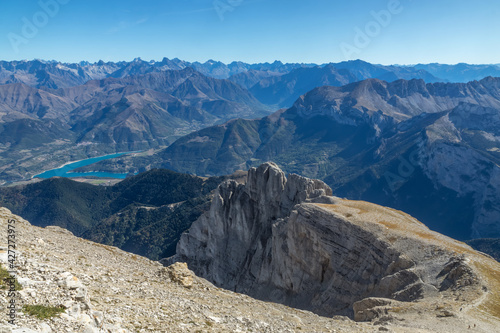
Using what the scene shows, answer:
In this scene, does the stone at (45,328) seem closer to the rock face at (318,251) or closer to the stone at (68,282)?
the stone at (68,282)

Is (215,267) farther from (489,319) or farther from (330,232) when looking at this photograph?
Answer: (489,319)

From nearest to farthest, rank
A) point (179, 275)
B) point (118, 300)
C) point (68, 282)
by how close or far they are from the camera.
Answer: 1. point (68, 282)
2. point (118, 300)
3. point (179, 275)

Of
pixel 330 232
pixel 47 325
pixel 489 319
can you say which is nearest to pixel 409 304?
pixel 489 319

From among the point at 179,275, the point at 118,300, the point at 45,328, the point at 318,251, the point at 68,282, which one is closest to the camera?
the point at 45,328

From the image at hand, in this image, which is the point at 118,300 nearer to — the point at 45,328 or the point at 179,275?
the point at 45,328

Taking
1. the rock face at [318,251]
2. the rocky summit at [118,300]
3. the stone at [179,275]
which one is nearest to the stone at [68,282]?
the rocky summit at [118,300]

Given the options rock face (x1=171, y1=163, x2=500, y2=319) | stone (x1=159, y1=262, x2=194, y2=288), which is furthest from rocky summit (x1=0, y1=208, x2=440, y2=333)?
rock face (x1=171, y1=163, x2=500, y2=319)

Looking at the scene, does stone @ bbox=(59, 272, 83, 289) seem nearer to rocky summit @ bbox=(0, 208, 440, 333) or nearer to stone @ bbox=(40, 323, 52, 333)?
rocky summit @ bbox=(0, 208, 440, 333)

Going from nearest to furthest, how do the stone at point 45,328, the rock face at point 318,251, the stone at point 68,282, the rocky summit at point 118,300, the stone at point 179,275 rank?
1. the stone at point 45,328
2. the rocky summit at point 118,300
3. the stone at point 68,282
4. the stone at point 179,275
5. the rock face at point 318,251

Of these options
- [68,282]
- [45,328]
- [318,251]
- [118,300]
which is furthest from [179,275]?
[318,251]
